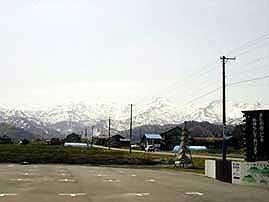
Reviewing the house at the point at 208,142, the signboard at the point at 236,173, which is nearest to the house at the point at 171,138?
the house at the point at 208,142

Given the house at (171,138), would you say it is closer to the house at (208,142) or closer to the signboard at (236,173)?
the house at (208,142)

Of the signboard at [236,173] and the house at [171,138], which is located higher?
the house at [171,138]

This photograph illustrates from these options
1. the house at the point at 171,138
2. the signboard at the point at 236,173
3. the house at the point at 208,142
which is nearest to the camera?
the signboard at the point at 236,173

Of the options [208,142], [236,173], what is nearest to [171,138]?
[208,142]

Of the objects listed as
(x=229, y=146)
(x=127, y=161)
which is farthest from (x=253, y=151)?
(x=229, y=146)

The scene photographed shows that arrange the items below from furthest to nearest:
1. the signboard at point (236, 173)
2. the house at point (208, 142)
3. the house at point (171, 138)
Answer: the house at point (208, 142) < the house at point (171, 138) < the signboard at point (236, 173)

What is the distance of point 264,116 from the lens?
38.3m

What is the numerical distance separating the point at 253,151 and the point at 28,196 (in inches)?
749

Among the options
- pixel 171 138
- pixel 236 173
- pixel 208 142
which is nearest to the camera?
pixel 236 173

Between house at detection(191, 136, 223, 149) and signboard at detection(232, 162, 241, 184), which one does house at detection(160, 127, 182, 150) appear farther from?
signboard at detection(232, 162, 241, 184)

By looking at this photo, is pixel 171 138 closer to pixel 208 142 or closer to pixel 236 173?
pixel 208 142

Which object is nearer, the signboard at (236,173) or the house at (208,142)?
the signboard at (236,173)

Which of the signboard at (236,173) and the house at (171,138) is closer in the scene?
the signboard at (236,173)

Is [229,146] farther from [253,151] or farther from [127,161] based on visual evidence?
[253,151]
